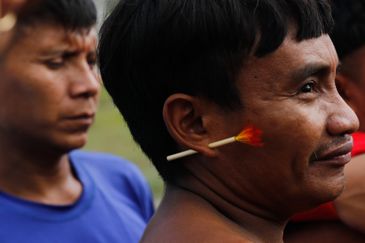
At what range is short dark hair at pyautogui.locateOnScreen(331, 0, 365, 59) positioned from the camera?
3.17 m

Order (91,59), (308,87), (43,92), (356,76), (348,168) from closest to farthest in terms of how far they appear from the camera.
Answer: (308,87) < (348,168) < (356,76) < (43,92) < (91,59)

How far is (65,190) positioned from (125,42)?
60.0 inches

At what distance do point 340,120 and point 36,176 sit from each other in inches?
66.5

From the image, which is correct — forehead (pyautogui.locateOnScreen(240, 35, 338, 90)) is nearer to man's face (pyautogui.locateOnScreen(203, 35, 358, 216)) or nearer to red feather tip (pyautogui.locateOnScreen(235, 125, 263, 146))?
man's face (pyautogui.locateOnScreen(203, 35, 358, 216))

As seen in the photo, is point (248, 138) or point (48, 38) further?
point (48, 38)

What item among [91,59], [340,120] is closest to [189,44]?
[340,120]

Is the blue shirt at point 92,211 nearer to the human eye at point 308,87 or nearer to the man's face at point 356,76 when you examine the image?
the man's face at point 356,76

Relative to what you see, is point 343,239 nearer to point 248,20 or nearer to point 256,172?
point 256,172

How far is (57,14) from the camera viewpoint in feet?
12.8

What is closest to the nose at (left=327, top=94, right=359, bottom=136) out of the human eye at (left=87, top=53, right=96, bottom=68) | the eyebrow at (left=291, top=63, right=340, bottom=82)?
the eyebrow at (left=291, top=63, right=340, bottom=82)

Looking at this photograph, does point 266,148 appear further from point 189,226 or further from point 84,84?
point 84,84

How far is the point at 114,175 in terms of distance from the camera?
4215 mm

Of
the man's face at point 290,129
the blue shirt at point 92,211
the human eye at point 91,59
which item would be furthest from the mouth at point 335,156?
the human eye at point 91,59

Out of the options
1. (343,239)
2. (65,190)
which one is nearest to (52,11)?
(65,190)
